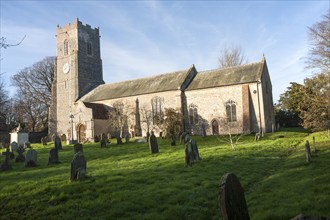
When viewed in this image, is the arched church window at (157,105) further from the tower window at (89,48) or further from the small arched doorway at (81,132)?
the tower window at (89,48)

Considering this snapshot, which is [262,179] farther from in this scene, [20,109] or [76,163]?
[20,109]

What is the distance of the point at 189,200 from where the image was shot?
690 centimetres

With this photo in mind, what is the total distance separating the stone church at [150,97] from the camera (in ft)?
96.5

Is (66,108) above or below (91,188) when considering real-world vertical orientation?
above

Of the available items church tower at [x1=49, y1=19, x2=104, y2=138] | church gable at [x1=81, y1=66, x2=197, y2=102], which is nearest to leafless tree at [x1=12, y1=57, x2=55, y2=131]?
church tower at [x1=49, y1=19, x2=104, y2=138]

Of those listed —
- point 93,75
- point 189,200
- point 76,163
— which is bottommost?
point 189,200

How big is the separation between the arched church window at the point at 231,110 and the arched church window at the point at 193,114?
361cm

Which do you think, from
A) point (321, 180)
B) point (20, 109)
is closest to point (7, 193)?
point (321, 180)

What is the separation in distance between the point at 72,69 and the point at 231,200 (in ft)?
132

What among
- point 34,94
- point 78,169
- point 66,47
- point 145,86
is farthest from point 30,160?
point 34,94

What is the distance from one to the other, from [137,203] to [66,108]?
36.6 metres

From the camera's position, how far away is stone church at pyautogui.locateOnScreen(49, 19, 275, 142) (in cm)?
2941

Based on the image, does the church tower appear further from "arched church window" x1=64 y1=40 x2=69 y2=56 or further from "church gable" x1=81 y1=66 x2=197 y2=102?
"church gable" x1=81 y1=66 x2=197 y2=102

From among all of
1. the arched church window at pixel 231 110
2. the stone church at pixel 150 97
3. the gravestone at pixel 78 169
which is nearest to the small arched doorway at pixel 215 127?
the stone church at pixel 150 97
